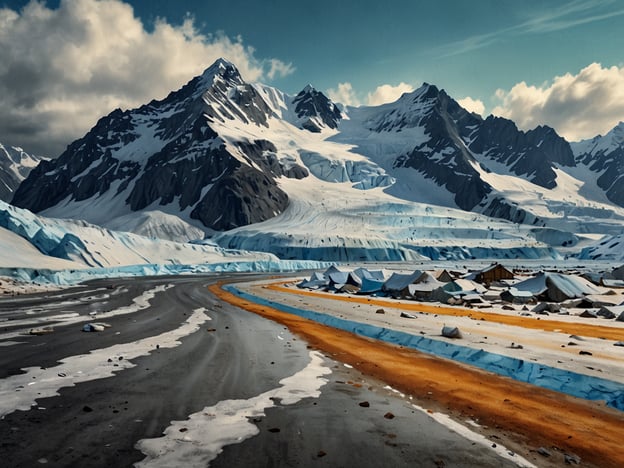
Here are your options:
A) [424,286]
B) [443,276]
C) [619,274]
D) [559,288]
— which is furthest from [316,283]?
[619,274]

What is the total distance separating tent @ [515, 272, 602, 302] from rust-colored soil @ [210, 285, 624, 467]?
29.9 m

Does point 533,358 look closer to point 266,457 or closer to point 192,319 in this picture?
point 266,457

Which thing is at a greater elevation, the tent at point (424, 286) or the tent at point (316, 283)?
the tent at point (424, 286)

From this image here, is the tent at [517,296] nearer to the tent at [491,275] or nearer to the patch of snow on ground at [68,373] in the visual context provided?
the tent at [491,275]

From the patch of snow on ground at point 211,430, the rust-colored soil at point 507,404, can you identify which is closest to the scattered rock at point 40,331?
the rust-colored soil at point 507,404

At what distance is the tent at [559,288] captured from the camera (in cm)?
3834

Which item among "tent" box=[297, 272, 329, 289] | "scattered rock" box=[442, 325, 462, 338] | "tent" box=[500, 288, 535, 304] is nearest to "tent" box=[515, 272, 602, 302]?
"tent" box=[500, 288, 535, 304]

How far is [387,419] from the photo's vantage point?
7.61 meters

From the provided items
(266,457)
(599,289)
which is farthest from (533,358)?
(599,289)

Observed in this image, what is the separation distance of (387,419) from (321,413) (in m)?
1.25

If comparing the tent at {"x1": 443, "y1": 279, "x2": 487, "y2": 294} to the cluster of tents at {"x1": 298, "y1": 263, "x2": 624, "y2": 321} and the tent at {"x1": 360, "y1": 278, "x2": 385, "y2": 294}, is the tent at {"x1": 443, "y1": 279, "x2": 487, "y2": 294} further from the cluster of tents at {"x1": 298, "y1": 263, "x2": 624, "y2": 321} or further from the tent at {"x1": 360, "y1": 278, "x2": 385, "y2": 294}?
the tent at {"x1": 360, "y1": 278, "x2": 385, "y2": 294}

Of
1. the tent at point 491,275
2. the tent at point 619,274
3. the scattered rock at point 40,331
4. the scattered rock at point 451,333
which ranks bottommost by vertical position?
the scattered rock at point 40,331

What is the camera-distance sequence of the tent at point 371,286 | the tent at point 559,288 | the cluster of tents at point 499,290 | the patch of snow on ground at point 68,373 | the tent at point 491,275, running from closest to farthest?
the patch of snow on ground at point 68,373 → the cluster of tents at point 499,290 → the tent at point 559,288 → the tent at point 371,286 → the tent at point 491,275

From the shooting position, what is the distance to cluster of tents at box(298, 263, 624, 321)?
3434cm
